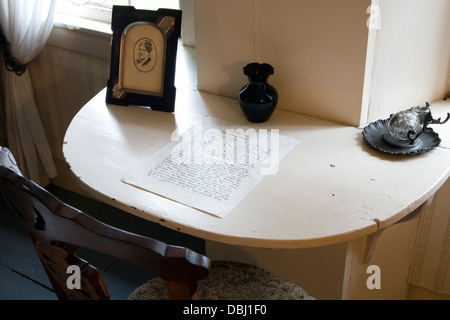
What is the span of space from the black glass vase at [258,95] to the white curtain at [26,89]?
96 centimetres

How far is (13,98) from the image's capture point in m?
2.10

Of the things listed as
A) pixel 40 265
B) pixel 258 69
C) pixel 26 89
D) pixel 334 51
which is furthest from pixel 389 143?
pixel 26 89

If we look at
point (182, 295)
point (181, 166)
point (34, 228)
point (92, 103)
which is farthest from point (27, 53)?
point (182, 295)

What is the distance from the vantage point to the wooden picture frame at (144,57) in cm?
140

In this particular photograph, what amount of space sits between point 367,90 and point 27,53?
1334 millimetres

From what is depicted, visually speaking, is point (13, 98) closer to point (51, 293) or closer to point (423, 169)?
point (51, 293)

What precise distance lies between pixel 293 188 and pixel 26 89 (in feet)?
4.66

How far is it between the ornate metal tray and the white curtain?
1.26 metres

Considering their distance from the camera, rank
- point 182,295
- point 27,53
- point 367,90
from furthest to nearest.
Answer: point 27,53 < point 367,90 < point 182,295

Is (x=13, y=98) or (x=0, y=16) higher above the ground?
(x=0, y=16)

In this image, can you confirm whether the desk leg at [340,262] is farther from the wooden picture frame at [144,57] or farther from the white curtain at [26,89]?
the white curtain at [26,89]

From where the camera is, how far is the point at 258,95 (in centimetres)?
132

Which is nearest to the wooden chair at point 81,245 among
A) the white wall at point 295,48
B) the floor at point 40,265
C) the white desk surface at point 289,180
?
the white desk surface at point 289,180
